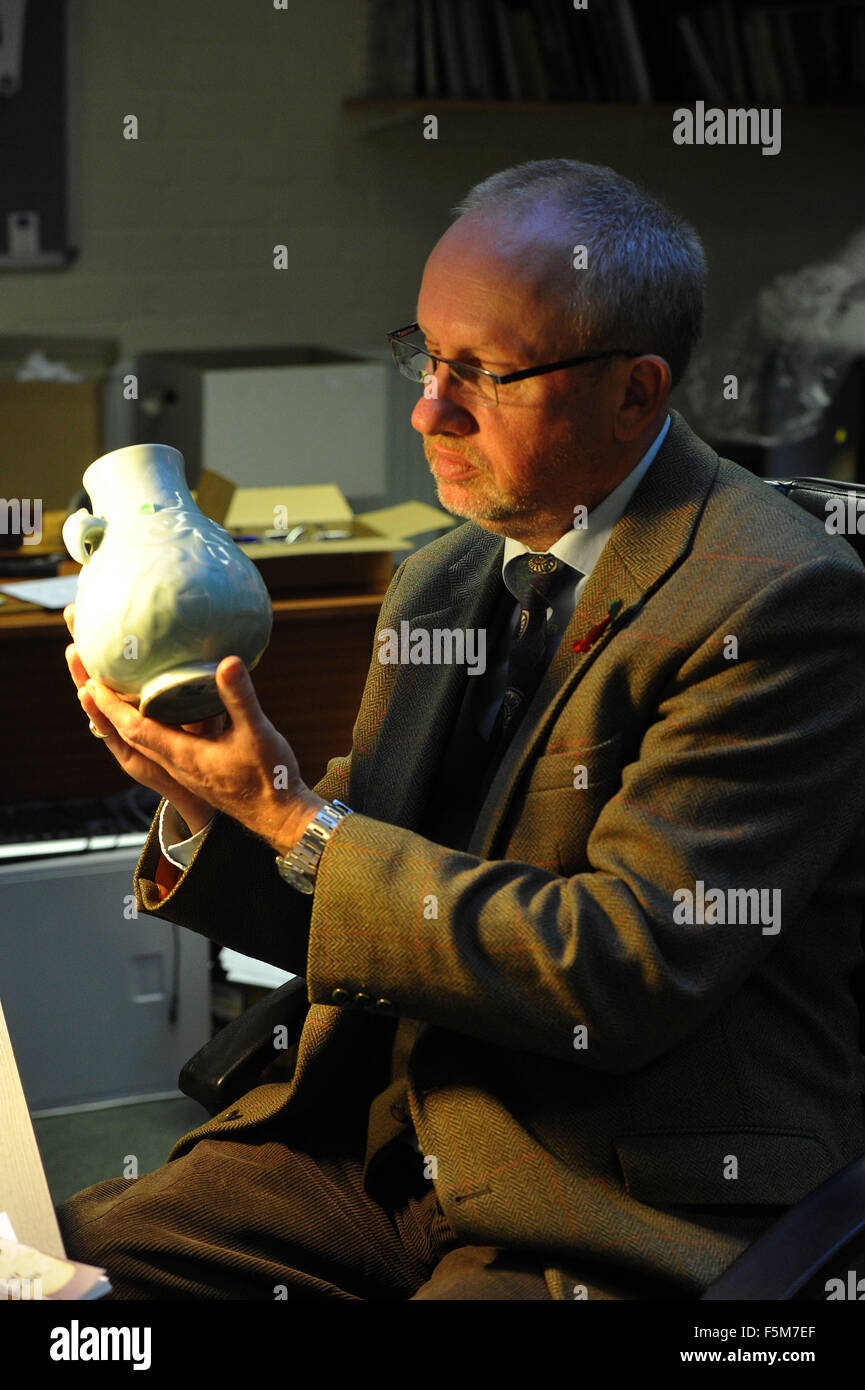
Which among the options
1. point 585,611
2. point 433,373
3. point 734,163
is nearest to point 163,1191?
point 585,611

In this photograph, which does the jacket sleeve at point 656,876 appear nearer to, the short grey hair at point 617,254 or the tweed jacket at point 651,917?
the tweed jacket at point 651,917

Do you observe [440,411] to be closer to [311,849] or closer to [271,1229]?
[311,849]

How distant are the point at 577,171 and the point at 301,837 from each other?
0.61m

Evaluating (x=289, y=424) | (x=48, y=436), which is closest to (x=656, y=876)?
(x=289, y=424)

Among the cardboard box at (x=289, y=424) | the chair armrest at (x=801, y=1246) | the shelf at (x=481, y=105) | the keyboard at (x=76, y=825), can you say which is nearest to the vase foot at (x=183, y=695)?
the chair armrest at (x=801, y=1246)

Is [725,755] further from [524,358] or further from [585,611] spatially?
[524,358]

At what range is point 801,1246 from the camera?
3.43ft

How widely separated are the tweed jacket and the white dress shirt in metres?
0.02

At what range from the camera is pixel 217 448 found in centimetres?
305

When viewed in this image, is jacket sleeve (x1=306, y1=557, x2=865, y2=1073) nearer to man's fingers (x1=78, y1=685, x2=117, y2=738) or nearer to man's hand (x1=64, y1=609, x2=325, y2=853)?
man's hand (x1=64, y1=609, x2=325, y2=853)

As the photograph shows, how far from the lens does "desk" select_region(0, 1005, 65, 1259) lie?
103 centimetres

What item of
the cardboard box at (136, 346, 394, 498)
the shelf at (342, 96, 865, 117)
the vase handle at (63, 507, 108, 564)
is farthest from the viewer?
the shelf at (342, 96, 865, 117)

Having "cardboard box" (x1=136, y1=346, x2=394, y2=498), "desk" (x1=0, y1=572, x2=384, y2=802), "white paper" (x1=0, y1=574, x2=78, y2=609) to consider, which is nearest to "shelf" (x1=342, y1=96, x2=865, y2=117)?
"cardboard box" (x1=136, y1=346, x2=394, y2=498)

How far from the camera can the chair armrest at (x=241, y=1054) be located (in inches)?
56.6
